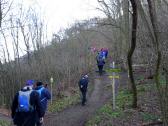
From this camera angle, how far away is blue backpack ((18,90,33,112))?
11.9 meters

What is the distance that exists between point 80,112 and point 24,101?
10.9 m

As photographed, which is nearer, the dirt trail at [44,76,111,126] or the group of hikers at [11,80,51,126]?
the group of hikers at [11,80,51,126]

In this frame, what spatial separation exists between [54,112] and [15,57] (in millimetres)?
9876

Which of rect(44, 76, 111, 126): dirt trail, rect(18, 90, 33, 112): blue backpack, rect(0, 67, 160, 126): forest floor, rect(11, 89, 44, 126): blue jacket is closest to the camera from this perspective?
rect(18, 90, 33, 112): blue backpack

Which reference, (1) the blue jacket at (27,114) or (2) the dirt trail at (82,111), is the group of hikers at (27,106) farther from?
(2) the dirt trail at (82,111)

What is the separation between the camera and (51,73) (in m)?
35.6

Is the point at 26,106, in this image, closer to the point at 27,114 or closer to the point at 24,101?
the point at 24,101

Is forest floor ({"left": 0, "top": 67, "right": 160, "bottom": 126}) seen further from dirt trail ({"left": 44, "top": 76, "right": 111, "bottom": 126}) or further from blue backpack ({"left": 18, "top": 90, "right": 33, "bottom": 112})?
blue backpack ({"left": 18, "top": 90, "right": 33, "bottom": 112})

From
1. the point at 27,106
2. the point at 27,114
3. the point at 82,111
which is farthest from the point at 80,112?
the point at 27,106

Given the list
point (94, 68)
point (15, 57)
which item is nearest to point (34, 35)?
point (94, 68)

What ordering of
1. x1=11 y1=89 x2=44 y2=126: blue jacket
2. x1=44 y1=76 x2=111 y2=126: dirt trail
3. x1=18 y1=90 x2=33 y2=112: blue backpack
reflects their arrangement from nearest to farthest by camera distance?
x1=18 y1=90 x2=33 y2=112: blue backpack < x1=11 y1=89 x2=44 y2=126: blue jacket < x1=44 y1=76 x2=111 y2=126: dirt trail

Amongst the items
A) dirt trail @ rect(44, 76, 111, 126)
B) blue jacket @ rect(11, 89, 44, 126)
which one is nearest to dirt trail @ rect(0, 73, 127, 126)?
dirt trail @ rect(44, 76, 111, 126)

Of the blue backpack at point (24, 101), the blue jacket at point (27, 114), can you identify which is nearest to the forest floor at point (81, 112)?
the blue jacket at point (27, 114)

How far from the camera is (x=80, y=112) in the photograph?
888 inches
